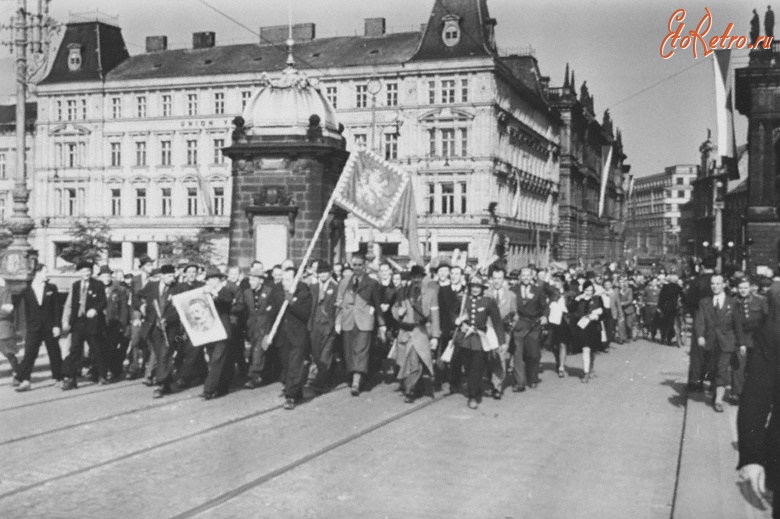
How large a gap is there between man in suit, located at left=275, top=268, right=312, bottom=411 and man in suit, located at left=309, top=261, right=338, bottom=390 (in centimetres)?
157

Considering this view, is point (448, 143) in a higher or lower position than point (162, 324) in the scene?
higher

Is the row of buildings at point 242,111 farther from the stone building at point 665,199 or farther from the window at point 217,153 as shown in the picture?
the stone building at point 665,199

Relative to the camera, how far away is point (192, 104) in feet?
227

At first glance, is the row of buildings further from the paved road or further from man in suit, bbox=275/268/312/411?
the paved road

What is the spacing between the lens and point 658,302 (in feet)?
89.0

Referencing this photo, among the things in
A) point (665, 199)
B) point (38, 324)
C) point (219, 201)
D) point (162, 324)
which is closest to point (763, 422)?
point (162, 324)

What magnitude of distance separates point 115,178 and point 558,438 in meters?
64.8

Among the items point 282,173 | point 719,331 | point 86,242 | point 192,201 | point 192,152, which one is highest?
point 192,152

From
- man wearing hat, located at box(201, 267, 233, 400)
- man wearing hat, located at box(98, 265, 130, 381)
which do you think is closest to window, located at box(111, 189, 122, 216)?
man wearing hat, located at box(98, 265, 130, 381)

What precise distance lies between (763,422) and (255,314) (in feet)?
37.3

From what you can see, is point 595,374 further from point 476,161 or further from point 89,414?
point 476,161

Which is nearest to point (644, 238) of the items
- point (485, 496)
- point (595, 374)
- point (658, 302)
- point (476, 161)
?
point (476, 161)

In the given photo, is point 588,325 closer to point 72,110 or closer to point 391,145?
point 391,145

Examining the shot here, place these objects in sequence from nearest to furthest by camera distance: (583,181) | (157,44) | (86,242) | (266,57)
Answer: (86,242) < (266,57) < (157,44) < (583,181)
